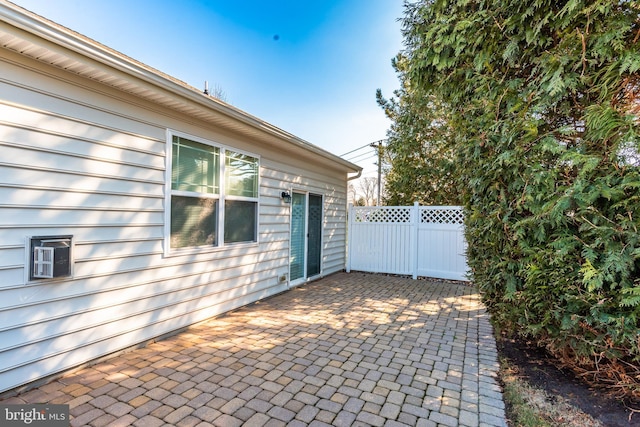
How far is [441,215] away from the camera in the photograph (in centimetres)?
690

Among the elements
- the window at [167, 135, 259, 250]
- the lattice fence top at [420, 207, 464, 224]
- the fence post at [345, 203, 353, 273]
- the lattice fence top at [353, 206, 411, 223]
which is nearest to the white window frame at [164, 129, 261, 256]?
the window at [167, 135, 259, 250]

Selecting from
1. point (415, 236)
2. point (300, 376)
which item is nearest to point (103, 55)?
point (300, 376)

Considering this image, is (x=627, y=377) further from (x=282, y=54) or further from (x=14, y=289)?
(x=282, y=54)

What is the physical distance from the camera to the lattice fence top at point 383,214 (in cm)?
724

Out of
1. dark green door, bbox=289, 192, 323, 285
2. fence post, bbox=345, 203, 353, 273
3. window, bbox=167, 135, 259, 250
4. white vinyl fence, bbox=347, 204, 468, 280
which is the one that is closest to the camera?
window, bbox=167, 135, 259, 250

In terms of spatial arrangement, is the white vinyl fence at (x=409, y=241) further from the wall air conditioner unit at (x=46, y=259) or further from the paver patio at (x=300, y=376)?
the wall air conditioner unit at (x=46, y=259)

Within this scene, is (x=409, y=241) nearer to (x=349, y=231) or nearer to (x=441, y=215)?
(x=441, y=215)

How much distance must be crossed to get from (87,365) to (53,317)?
587 millimetres

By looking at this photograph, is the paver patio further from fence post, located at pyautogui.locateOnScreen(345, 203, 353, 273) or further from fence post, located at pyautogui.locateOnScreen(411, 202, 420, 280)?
fence post, located at pyautogui.locateOnScreen(345, 203, 353, 273)

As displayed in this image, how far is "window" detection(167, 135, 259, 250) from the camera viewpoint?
3506 millimetres

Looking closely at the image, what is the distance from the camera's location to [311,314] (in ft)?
14.3

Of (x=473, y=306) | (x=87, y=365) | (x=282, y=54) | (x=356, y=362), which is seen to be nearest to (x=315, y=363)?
(x=356, y=362)

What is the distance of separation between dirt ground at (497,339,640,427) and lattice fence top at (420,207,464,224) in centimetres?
369

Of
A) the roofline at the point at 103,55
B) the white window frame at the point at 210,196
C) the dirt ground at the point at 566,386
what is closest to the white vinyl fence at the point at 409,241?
the dirt ground at the point at 566,386
